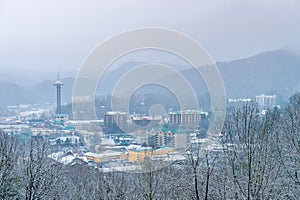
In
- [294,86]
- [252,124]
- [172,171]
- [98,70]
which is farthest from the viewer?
[294,86]

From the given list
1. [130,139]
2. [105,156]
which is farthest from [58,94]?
[130,139]

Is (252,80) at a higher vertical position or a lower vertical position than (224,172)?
higher

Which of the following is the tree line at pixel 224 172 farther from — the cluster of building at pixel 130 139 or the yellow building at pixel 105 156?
the yellow building at pixel 105 156

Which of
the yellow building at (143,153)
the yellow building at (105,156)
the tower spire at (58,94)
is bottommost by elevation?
the yellow building at (105,156)

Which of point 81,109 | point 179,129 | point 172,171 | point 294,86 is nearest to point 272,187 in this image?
point 172,171

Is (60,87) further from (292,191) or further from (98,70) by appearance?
(292,191)

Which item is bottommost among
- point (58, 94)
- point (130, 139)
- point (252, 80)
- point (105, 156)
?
point (105, 156)

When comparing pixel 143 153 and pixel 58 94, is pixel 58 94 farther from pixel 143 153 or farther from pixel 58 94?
pixel 143 153

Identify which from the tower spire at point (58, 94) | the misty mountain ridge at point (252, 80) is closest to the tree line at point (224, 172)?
the tower spire at point (58, 94)
